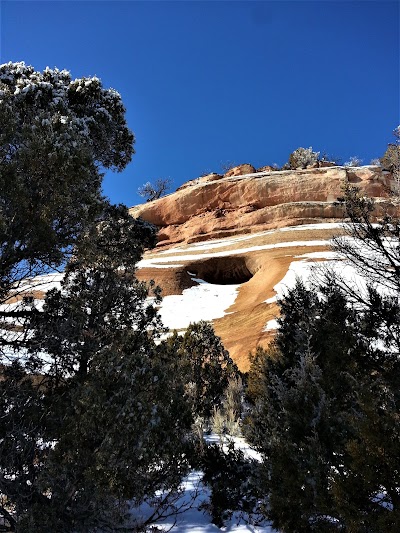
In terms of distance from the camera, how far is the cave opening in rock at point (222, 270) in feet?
102

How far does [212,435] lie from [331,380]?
432cm

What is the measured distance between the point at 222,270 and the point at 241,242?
461cm

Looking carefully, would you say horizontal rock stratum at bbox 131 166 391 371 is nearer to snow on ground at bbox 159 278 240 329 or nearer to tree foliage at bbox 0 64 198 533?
snow on ground at bbox 159 278 240 329

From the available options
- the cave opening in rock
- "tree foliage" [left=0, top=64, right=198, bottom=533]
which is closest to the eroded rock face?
the cave opening in rock

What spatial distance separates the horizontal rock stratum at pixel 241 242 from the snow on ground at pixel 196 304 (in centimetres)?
6

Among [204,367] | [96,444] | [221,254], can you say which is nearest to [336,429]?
[96,444]

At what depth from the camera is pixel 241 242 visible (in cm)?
3525

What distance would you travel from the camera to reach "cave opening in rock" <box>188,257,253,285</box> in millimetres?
31173

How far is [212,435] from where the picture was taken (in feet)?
27.1

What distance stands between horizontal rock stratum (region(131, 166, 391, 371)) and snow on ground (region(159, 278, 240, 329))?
6cm

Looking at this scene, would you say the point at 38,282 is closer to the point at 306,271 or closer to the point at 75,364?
the point at 75,364

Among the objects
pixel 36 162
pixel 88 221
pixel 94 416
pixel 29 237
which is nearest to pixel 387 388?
pixel 94 416

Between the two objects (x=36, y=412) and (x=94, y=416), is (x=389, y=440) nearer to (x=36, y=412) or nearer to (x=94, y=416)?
(x=94, y=416)

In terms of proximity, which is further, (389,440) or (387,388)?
(387,388)
